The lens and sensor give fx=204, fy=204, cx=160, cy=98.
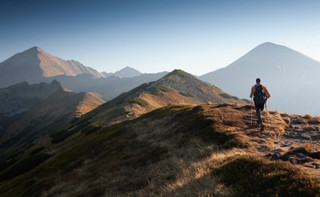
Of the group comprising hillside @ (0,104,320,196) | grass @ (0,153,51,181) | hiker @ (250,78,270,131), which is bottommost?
grass @ (0,153,51,181)

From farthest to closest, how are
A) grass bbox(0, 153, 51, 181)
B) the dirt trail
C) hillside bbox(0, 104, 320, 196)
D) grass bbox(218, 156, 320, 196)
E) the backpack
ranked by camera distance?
1. grass bbox(0, 153, 51, 181)
2. the backpack
3. the dirt trail
4. hillside bbox(0, 104, 320, 196)
5. grass bbox(218, 156, 320, 196)

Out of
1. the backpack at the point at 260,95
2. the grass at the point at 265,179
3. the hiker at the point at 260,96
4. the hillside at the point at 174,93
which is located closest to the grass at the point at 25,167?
the hiker at the point at 260,96

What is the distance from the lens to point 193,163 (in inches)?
531

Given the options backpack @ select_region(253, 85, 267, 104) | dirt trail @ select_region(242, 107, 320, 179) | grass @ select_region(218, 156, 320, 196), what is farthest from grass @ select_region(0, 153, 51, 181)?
grass @ select_region(218, 156, 320, 196)

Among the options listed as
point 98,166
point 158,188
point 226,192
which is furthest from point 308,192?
point 98,166

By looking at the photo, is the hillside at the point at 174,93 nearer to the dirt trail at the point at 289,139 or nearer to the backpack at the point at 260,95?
the dirt trail at the point at 289,139

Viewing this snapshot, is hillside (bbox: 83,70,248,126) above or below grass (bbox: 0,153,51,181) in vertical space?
above

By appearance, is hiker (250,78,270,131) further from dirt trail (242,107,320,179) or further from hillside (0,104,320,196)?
hillside (0,104,320,196)

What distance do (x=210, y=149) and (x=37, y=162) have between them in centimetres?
3641

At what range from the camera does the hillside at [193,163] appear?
877 centimetres

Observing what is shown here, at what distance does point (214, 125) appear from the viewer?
20.7 metres

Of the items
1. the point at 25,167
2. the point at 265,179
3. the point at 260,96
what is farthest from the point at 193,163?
the point at 25,167

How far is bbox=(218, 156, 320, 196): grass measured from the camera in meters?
7.54

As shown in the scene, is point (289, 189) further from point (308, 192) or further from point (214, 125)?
point (214, 125)
